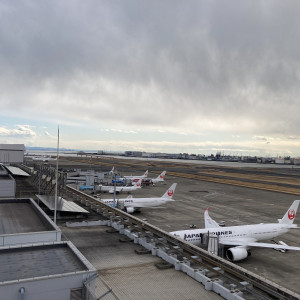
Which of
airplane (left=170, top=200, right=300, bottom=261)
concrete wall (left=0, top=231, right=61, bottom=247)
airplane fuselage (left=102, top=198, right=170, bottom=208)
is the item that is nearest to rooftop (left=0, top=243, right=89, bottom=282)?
concrete wall (left=0, top=231, right=61, bottom=247)

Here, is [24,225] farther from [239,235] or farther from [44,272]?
[239,235]

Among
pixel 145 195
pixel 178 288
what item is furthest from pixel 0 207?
pixel 145 195

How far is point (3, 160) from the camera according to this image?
8488 cm

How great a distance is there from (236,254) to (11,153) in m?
70.7

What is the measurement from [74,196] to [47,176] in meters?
4.80

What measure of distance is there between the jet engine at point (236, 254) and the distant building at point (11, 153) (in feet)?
219

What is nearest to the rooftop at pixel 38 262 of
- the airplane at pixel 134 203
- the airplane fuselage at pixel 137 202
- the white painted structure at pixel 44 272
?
the white painted structure at pixel 44 272

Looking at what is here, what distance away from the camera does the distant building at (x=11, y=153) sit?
83.3m

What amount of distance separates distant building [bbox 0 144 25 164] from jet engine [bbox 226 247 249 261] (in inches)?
2625

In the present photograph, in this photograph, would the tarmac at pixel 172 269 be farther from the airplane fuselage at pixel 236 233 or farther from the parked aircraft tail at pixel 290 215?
the parked aircraft tail at pixel 290 215

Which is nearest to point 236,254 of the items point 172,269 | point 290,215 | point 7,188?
point 290,215

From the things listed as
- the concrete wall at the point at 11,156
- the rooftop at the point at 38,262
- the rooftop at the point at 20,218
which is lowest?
the rooftop at the point at 20,218

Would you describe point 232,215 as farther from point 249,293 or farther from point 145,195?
point 249,293

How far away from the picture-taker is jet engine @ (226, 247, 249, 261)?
35.0 m
